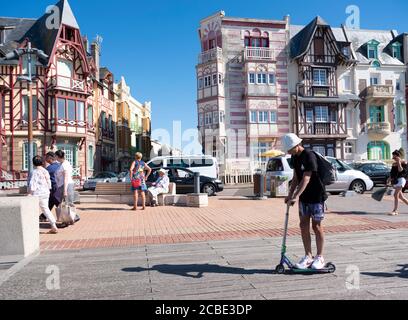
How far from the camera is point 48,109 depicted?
102 ft

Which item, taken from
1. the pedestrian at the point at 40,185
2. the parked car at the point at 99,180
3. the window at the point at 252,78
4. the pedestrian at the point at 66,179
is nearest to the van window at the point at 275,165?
the pedestrian at the point at 66,179

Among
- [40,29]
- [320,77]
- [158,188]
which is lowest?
[158,188]

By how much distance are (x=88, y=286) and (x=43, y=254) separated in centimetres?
231

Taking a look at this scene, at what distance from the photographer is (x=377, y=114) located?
37906 mm

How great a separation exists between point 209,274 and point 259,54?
32.5 m

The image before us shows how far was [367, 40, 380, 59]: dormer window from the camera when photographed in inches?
1518

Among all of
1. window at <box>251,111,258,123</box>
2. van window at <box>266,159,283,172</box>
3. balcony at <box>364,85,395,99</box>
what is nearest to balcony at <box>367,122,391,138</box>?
balcony at <box>364,85,395,99</box>

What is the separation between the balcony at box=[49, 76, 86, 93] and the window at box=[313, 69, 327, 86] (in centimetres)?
2066

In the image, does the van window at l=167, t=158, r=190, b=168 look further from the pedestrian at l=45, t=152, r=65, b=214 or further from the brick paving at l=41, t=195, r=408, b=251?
A: the pedestrian at l=45, t=152, r=65, b=214

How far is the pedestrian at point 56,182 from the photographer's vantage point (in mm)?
8898

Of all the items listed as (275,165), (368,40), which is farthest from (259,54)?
(275,165)

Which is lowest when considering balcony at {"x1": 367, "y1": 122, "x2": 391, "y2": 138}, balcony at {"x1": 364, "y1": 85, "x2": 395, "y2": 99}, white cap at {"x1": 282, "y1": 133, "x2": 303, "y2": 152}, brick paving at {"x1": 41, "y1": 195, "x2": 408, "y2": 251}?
brick paving at {"x1": 41, "y1": 195, "x2": 408, "y2": 251}

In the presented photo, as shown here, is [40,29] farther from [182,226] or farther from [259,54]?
[182,226]
